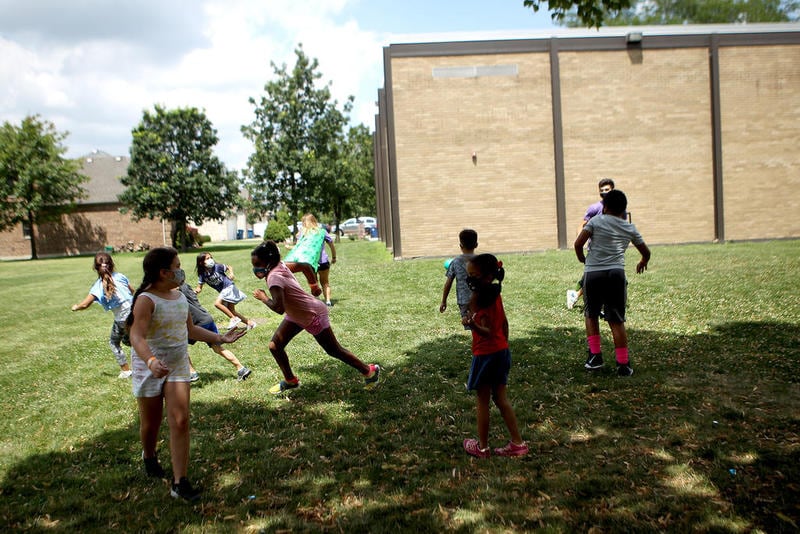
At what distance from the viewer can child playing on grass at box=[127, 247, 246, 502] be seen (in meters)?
3.80

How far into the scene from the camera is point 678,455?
411 centimetres

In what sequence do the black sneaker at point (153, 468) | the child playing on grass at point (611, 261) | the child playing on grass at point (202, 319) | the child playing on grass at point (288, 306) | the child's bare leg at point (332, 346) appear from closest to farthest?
1. the black sneaker at point (153, 468)
2. the child playing on grass at point (288, 306)
3. the child's bare leg at point (332, 346)
4. the child playing on grass at point (611, 261)
5. the child playing on grass at point (202, 319)

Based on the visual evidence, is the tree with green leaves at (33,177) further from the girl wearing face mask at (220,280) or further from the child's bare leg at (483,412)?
the child's bare leg at (483,412)

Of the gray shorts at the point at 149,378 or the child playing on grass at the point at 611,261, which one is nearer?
the gray shorts at the point at 149,378

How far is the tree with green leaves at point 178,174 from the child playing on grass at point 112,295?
1410 inches

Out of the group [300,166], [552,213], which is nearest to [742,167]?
[552,213]

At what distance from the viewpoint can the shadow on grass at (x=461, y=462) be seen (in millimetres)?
3459

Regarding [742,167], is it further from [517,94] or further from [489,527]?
[489,527]

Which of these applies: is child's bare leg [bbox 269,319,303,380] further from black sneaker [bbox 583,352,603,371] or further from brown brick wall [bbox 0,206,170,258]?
brown brick wall [bbox 0,206,170,258]

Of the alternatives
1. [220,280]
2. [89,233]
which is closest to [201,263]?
[220,280]

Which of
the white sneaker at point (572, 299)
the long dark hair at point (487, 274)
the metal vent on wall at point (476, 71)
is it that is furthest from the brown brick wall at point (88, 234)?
the long dark hair at point (487, 274)

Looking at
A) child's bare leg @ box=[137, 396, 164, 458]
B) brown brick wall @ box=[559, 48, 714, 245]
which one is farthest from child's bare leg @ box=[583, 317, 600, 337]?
brown brick wall @ box=[559, 48, 714, 245]

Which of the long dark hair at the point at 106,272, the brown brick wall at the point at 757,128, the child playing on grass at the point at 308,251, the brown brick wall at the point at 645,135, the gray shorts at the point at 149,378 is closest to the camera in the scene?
the gray shorts at the point at 149,378

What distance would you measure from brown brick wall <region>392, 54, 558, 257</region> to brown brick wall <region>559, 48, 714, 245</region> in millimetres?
1060
